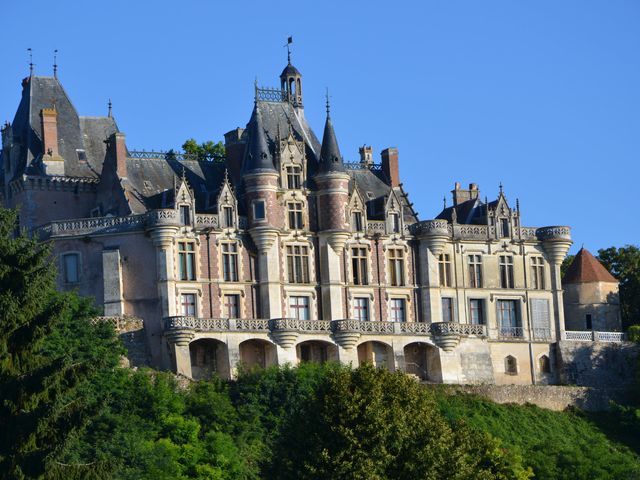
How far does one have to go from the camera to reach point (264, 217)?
7744 cm

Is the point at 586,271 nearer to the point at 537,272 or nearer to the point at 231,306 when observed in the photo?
the point at 537,272

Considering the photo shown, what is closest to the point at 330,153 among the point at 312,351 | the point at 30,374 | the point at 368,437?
the point at 312,351

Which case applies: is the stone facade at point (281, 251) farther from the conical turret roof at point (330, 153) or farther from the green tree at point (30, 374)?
the green tree at point (30, 374)

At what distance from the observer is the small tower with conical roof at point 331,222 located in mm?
78812

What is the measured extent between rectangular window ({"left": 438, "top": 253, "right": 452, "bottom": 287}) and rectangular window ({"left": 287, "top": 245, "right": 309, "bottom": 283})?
21.2 ft

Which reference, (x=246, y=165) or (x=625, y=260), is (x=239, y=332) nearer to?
(x=246, y=165)

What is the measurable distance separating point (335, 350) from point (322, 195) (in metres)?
6.81

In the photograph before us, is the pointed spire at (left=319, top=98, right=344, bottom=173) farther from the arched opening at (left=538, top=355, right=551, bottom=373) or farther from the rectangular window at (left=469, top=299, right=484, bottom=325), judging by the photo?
the arched opening at (left=538, top=355, right=551, bottom=373)

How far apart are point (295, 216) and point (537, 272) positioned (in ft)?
39.0

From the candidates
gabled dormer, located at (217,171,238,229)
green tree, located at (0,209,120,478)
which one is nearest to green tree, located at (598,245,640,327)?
gabled dormer, located at (217,171,238,229)

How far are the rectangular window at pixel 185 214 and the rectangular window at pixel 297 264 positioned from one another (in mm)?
4813

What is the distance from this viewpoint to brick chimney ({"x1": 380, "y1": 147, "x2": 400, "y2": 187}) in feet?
278

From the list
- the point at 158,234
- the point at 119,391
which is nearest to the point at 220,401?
the point at 119,391

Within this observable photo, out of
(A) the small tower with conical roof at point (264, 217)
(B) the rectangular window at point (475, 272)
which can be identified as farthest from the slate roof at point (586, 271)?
(A) the small tower with conical roof at point (264, 217)
